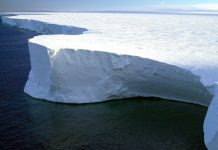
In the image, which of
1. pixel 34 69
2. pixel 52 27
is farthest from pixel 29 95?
pixel 52 27

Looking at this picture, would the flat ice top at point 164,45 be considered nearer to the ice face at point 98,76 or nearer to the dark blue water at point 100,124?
the ice face at point 98,76

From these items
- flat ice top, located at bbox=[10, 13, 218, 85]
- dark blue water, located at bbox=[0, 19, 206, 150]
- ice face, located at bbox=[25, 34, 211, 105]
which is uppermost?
flat ice top, located at bbox=[10, 13, 218, 85]

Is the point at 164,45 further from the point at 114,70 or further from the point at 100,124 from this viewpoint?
the point at 100,124

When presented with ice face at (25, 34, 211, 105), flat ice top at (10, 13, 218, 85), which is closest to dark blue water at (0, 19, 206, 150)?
ice face at (25, 34, 211, 105)

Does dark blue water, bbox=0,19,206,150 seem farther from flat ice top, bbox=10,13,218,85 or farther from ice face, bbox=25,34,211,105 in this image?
flat ice top, bbox=10,13,218,85

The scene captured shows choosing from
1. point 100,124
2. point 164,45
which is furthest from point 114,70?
point 164,45

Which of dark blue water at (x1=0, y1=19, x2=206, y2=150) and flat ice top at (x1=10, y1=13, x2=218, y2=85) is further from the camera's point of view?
flat ice top at (x1=10, y1=13, x2=218, y2=85)

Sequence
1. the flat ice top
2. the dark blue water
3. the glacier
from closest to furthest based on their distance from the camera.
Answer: the dark blue water
the flat ice top
the glacier

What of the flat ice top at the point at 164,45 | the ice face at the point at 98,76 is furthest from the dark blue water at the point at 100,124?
the flat ice top at the point at 164,45

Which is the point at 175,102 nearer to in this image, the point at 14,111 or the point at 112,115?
the point at 112,115
